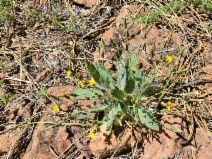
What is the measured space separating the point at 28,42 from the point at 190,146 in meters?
1.98

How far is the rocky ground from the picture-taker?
232 cm

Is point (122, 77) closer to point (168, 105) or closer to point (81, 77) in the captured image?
point (168, 105)

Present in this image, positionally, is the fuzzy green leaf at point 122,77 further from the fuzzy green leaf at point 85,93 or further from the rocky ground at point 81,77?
the rocky ground at point 81,77

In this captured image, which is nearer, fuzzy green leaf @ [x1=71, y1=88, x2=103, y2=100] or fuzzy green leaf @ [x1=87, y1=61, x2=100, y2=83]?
fuzzy green leaf @ [x1=87, y1=61, x2=100, y2=83]

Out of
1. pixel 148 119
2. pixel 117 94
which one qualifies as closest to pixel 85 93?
pixel 117 94

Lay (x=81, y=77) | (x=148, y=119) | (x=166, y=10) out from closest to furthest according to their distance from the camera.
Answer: (x=148, y=119) → (x=81, y=77) → (x=166, y=10)

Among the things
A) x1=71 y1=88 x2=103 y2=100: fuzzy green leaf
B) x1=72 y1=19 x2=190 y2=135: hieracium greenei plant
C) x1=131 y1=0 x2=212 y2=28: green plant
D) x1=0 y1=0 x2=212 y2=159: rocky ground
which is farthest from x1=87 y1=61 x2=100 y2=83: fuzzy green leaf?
x1=131 y1=0 x2=212 y2=28: green plant

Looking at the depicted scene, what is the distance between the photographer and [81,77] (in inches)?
108

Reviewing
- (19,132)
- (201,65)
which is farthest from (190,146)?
(19,132)

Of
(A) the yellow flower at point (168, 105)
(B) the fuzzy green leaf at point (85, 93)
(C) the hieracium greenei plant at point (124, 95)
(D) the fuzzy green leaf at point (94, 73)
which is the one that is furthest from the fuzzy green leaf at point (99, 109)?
(A) the yellow flower at point (168, 105)

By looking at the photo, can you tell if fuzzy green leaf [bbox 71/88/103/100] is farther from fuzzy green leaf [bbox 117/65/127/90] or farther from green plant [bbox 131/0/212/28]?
green plant [bbox 131/0/212/28]

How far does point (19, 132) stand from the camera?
2609mm

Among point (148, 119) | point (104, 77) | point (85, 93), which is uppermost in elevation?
point (104, 77)

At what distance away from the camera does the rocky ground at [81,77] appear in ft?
7.62
